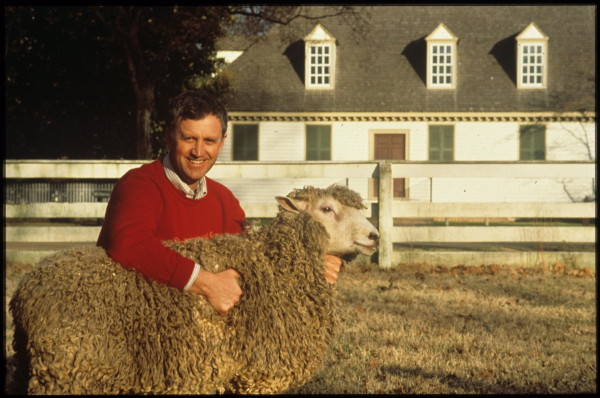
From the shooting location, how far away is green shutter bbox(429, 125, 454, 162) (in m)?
23.9

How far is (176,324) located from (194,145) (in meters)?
0.82

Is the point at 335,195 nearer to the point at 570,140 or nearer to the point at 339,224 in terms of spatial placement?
the point at 339,224

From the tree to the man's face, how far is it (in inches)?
531

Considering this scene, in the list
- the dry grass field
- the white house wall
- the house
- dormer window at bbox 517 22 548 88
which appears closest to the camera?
the dry grass field

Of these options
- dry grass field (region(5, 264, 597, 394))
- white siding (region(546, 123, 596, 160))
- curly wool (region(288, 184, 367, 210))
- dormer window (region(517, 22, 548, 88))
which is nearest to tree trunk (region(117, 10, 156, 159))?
dry grass field (region(5, 264, 597, 394))

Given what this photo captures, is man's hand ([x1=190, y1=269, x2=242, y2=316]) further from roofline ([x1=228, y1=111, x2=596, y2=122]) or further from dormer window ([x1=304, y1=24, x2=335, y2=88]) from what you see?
dormer window ([x1=304, y1=24, x2=335, y2=88])

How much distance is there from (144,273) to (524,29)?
2501 centimetres

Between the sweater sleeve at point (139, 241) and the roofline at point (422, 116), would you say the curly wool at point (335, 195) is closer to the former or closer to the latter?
the sweater sleeve at point (139, 241)

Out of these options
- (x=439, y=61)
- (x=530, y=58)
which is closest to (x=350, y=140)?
(x=439, y=61)

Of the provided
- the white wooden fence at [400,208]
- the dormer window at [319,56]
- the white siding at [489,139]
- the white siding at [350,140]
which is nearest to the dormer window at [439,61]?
the white siding at [489,139]

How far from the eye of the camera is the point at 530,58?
80.4 feet

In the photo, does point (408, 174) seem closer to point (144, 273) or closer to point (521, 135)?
point (144, 273)

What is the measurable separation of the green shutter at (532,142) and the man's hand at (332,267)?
22.2 metres

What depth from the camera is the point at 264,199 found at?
2369cm
